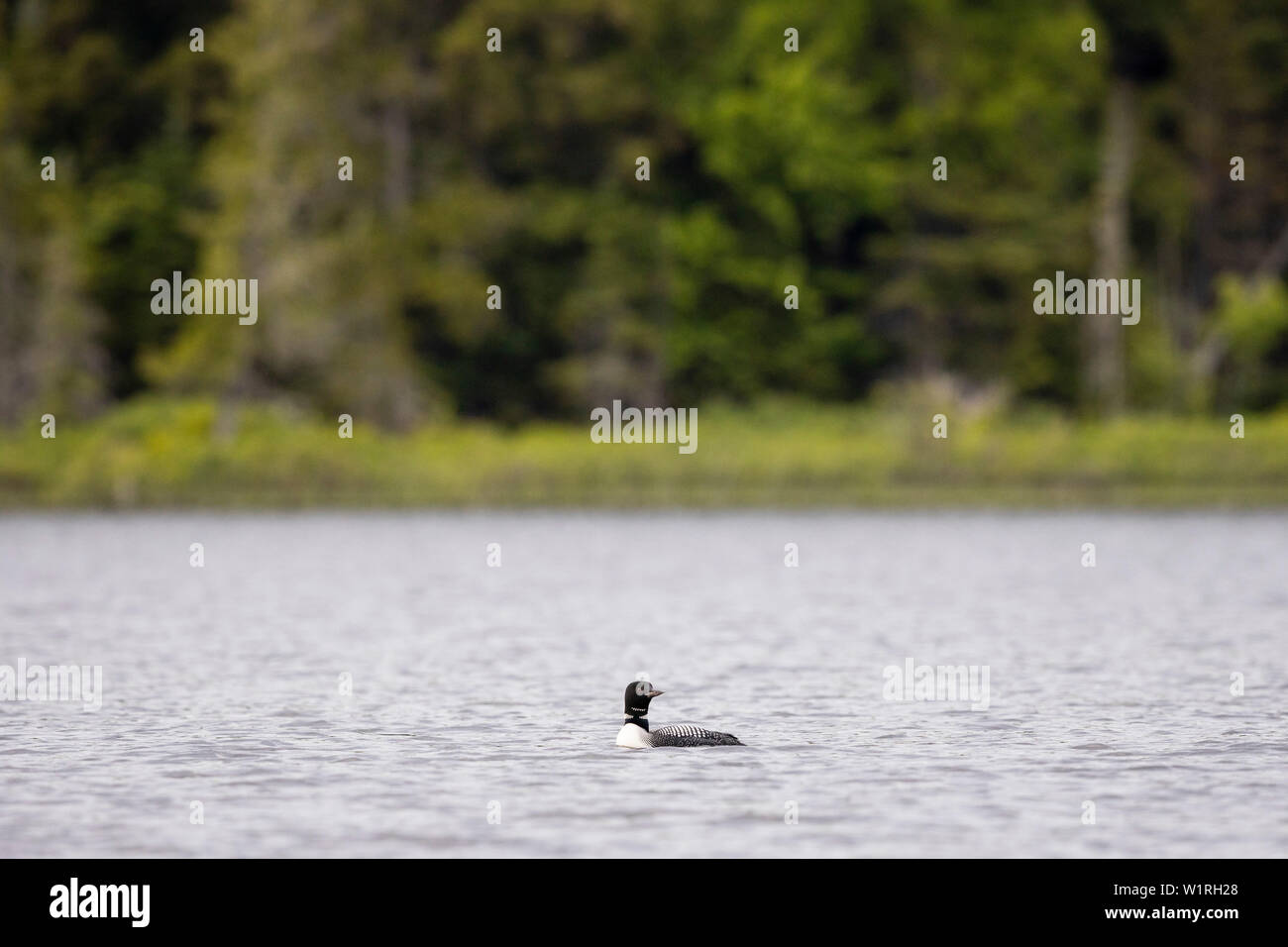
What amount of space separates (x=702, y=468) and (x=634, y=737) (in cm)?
3893

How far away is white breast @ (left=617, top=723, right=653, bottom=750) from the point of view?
59.3 feet

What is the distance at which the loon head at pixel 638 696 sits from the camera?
17922mm

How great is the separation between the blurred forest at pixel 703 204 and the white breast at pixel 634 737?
4696 centimetres

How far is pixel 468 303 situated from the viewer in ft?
223
